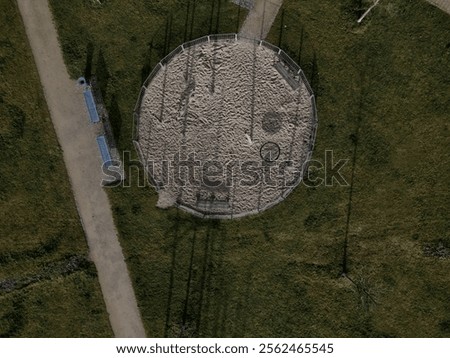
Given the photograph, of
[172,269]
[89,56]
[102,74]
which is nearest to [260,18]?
[102,74]

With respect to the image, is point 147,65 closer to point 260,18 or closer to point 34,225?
point 260,18

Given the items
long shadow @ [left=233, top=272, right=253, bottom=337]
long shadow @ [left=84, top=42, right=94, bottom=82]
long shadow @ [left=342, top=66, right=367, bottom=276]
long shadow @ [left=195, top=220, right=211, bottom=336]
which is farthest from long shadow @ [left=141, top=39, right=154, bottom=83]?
long shadow @ [left=233, top=272, right=253, bottom=337]

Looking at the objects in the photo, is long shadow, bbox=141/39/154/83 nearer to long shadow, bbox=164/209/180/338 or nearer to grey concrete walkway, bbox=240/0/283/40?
grey concrete walkway, bbox=240/0/283/40

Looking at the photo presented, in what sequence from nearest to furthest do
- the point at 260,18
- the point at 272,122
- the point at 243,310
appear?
1. the point at 260,18
2. the point at 272,122
3. the point at 243,310

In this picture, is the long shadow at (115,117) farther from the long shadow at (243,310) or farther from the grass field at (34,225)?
the long shadow at (243,310)

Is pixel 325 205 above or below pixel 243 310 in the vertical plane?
above

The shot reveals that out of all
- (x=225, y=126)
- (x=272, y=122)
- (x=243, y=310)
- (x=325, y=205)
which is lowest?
(x=243, y=310)

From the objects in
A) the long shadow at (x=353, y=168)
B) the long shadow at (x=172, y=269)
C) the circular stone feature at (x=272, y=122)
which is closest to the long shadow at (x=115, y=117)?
the long shadow at (x=172, y=269)

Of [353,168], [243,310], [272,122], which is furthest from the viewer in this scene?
[243,310]
